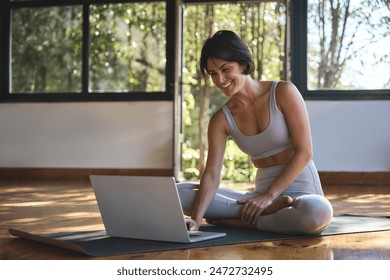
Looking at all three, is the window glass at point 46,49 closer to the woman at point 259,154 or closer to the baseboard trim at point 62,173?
the baseboard trim at point 62,173

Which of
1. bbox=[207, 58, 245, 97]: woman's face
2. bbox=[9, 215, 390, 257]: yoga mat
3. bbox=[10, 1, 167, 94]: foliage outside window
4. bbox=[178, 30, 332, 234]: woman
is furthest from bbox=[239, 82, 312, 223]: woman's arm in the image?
bbox=[10, 1, 167, 94]: foliage outside window

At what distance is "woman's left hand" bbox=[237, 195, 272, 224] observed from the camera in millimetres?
2312

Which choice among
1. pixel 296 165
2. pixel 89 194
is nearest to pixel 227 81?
pixel 296 165

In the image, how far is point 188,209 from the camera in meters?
2.54

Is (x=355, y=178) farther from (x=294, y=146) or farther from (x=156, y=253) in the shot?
(x=156, y=253)

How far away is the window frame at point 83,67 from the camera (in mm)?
5805

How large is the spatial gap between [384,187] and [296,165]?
2.81 metres

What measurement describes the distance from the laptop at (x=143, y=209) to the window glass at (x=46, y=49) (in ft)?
13.1

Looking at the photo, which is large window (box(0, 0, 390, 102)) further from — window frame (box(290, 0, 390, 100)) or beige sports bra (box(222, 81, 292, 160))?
beige sports bra (box(222, 81, 292, 160))

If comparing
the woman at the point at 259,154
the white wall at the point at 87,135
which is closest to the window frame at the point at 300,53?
the white wall at the point at 87,135

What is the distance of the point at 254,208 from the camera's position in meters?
2.34

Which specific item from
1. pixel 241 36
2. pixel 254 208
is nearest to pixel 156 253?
pixel 254 208

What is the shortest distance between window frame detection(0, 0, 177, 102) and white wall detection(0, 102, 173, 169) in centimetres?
6
